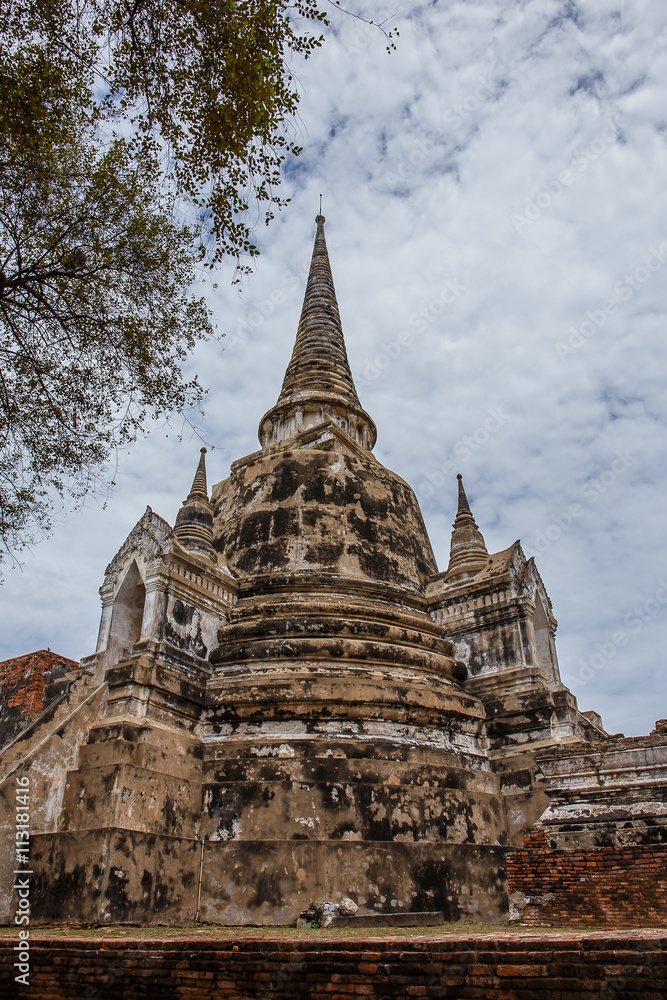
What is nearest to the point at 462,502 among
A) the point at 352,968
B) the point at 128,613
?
the point at 128,613

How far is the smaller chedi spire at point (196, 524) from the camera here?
12867 mm

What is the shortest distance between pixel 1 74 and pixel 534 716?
10694 mm

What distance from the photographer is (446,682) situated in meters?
11.5

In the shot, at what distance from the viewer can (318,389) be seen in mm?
17609

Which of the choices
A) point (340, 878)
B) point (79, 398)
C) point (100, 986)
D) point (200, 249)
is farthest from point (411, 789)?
point (200, 249)

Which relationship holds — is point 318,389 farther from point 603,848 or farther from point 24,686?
point 603,848

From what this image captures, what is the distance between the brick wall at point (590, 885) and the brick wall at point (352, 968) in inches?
131

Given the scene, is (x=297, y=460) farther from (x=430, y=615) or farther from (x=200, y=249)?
(x=200, y=249)

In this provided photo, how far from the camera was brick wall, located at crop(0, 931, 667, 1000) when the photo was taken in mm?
3686

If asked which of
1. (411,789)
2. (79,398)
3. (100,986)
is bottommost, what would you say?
(100,986)

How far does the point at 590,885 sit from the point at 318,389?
12.6 meters

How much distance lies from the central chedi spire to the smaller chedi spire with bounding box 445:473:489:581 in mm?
3827

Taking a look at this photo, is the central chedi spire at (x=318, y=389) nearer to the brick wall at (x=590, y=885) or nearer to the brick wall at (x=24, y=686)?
the brick wall at (x=24, y=686)

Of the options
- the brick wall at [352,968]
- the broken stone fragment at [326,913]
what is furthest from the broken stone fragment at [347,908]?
the brick wall at [352,968]
